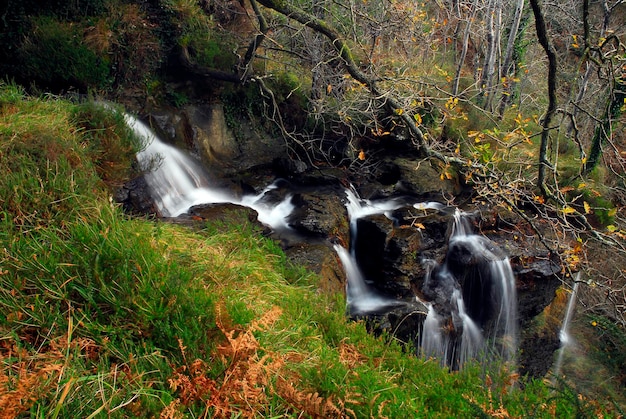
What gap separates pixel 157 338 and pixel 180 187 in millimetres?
5234

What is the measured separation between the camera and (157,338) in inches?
107

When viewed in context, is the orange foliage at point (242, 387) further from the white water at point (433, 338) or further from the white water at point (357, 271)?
the white water at point (433, 338)

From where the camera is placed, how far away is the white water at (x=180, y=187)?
6.93 m

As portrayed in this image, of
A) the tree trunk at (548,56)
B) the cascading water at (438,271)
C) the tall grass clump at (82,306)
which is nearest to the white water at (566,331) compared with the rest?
the cascading water at (438,271)

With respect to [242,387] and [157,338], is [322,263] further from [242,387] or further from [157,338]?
[242,387]

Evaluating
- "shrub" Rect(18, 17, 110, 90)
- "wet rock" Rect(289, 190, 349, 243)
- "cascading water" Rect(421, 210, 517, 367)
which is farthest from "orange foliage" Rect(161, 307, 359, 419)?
"shrub" Rect(18, 17, 110, 90)

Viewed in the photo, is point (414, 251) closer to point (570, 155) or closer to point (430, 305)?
point (430, 305)

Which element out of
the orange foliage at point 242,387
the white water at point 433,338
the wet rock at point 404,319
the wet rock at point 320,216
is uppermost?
the orange foliage at point 242,387

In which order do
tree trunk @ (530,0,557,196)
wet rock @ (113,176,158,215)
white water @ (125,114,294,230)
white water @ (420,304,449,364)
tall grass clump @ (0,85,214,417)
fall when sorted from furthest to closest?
1. white water @ (125,114,294,230)
2. white water @ (420,304,449,364)
3. wet rock @ (113,176,158,215)
4. tree trunk @ (530,0,557,196)
5. tall grass clump @ (0,85,214,417)

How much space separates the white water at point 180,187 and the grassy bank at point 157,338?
263 cm

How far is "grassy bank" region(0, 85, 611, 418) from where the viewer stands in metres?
2.32

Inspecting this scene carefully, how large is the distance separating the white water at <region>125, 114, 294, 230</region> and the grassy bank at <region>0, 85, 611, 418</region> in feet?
8.63

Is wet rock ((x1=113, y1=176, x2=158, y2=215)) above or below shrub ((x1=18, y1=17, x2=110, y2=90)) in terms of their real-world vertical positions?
below

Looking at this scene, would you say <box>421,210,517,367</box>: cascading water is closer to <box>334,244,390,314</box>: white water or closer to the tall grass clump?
<box>334,244,390,314</box>: white water
